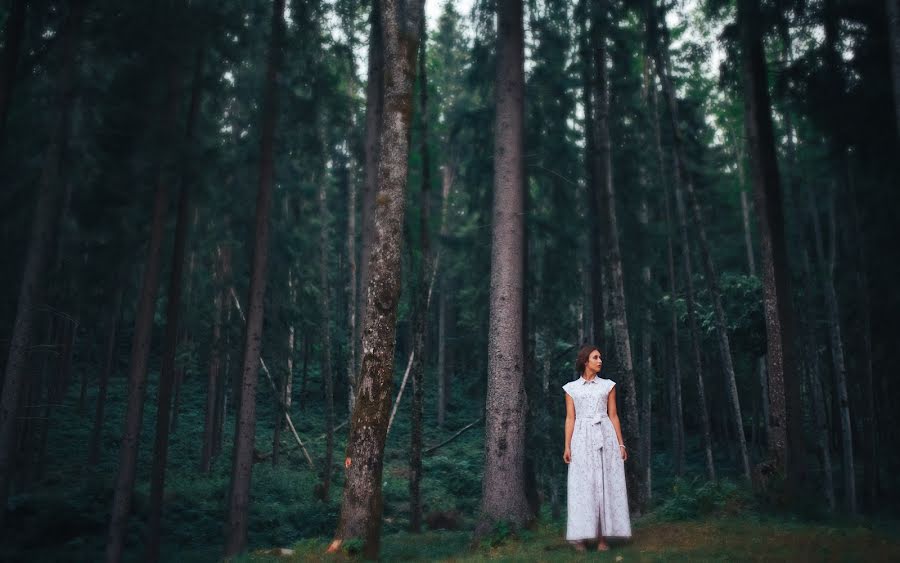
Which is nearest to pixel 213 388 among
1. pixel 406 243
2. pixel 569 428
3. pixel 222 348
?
pixel 222 348

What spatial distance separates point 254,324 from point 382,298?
7098 millimetres

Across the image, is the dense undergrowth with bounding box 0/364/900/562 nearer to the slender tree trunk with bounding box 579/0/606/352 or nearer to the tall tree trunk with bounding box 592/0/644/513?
the tall tree trunk with bounding box 592/0/644/513

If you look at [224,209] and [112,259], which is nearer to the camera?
[112,259]

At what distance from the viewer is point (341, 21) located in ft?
50.1

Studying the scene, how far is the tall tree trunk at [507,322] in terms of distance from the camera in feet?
30.6

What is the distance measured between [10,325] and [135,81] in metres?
8.69

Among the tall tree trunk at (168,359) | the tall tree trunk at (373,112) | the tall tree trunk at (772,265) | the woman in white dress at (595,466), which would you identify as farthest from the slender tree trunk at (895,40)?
the tall tree trunk at (168,359)

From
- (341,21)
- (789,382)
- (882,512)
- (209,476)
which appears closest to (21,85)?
(341,21)

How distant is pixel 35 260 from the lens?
475 inches

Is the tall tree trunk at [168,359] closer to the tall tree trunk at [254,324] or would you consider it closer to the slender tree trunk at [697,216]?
the tall tree trunk at [254,324]

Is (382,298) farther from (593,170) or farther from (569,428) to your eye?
(593,170)

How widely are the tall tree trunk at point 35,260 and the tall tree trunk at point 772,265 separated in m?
12.5

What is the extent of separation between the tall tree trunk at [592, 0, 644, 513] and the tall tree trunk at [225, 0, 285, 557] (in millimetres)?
7475

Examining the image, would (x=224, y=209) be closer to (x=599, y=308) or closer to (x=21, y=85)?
(x=21, y=85)
